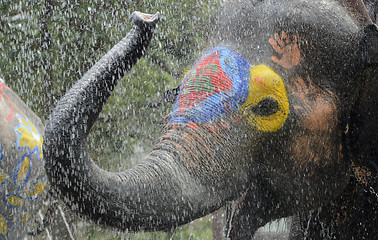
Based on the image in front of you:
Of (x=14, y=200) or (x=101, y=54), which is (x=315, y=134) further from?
(x=101, y=54)

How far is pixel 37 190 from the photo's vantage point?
118 inches

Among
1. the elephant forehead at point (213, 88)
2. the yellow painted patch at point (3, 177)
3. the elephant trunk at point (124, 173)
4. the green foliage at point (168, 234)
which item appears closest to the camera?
the elephant trunk at point (124, 173)

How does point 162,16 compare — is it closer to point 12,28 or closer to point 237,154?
point 12,28

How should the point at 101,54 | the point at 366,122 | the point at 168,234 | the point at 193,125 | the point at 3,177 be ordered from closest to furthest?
1. the point at 193,125
2. the point at 366,122
3. the point at 3,177
4. the point at 101,54
5. the point at 168,234

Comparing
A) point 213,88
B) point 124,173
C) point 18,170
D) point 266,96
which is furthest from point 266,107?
point 18,170

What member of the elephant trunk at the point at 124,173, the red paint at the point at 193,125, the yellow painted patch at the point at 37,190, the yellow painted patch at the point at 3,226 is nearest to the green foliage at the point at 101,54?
the yellow painted patch at the point at 37,190

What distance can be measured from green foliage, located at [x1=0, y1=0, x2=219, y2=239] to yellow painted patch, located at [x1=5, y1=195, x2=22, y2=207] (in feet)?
3.84

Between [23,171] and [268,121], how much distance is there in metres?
1.55

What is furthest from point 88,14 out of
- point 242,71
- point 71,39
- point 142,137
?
point 242,71

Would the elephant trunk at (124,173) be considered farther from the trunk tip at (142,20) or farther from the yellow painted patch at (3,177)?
the yellow painted patch at (3,177)

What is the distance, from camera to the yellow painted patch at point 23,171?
2.88 m

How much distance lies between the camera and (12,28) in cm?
386

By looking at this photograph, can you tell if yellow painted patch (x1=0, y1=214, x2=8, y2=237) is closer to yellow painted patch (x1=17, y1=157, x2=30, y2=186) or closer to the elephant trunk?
yellow painted patch (x1=17, y1=157, x2=30, y2=186)

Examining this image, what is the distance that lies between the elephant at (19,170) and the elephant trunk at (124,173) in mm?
1363
